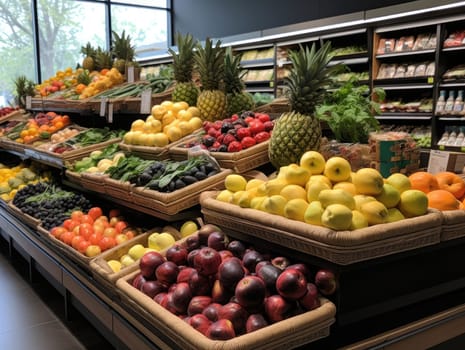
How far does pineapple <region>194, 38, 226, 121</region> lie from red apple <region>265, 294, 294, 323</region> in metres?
1.89

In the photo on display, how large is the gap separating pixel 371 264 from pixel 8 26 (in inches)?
383

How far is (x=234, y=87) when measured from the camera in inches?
128

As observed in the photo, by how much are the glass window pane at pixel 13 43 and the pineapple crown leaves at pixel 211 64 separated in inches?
288

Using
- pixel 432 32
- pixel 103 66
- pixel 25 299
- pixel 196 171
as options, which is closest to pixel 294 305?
pixel 196 171

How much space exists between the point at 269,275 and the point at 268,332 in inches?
10.4

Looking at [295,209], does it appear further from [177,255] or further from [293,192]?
[177,255]

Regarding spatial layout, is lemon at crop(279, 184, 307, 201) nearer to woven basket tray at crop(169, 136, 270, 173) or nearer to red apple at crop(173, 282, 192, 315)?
red apple at crop(173, 282, 192, 315)

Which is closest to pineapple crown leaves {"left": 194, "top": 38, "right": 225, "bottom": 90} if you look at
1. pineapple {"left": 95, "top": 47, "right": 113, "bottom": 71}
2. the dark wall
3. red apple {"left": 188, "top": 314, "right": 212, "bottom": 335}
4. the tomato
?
the tomato

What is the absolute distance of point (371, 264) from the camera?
5.07 feet

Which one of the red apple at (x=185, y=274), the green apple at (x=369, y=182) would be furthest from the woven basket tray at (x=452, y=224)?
the red apple at (x=185, y=274)

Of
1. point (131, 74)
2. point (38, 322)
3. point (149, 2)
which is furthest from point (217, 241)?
point (149, 2)

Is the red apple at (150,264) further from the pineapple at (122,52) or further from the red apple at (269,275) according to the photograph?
the pineapple at (122,52)

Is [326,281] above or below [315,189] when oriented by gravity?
below

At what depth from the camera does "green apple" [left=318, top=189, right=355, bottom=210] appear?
159 cm
